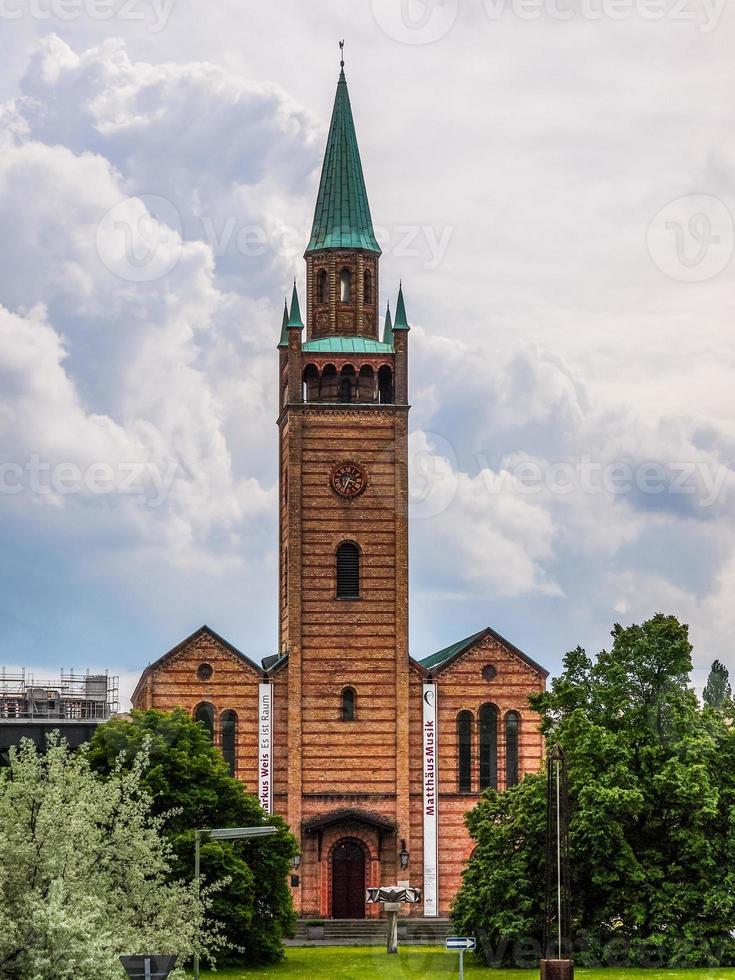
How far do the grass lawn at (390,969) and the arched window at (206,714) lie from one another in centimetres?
1268

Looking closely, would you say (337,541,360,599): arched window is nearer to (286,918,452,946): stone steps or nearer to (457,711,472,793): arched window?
(457,711,472,793): arched window

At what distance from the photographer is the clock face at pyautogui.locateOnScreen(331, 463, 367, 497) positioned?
88.3 metres

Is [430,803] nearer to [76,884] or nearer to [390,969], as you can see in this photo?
[390,969]

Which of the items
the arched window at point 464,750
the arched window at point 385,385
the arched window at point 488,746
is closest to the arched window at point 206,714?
the arched window at point 464,750

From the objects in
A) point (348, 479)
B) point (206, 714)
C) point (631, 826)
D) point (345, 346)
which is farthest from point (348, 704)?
point (631, 826)

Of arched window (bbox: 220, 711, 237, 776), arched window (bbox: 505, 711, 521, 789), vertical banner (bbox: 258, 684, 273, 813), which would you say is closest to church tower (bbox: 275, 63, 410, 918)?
vertical banner (bbox: 258, 684, 273, 813)

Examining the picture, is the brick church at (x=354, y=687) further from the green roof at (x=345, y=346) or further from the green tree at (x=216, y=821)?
the green tree at (x=216, y=821)

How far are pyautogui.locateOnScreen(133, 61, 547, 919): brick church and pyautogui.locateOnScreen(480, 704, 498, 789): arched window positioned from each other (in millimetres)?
63

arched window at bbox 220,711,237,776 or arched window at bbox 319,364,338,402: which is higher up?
arched window at bbox 319,364,338,402

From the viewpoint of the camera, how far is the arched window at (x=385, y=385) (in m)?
89.6

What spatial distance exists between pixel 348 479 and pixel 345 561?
373 cm

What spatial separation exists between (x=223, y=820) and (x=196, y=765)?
2228mm

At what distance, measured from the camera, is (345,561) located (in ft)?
289

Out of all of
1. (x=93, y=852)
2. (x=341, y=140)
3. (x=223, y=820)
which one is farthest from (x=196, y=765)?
(x=341, y=140)
